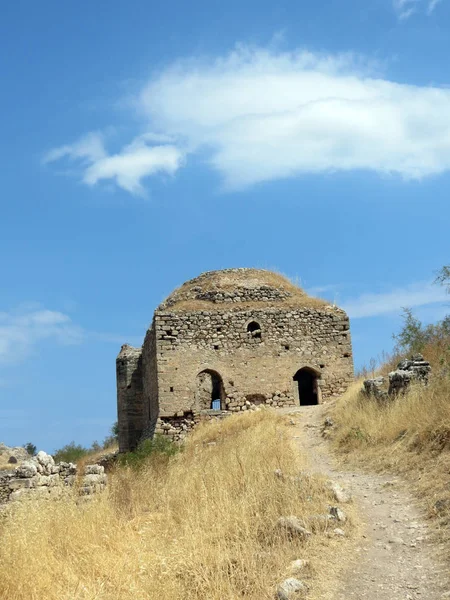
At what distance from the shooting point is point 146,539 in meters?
6.84

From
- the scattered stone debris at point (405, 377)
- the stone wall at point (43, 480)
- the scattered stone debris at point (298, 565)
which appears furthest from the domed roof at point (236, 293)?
the scattered stone debris at point (298, 565)

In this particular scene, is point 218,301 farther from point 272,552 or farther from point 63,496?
point 272,552

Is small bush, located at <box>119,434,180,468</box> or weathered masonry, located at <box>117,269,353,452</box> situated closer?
small bush, located at <box>119,434,180,468</box>

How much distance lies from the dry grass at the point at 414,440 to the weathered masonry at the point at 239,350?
6.79 metres

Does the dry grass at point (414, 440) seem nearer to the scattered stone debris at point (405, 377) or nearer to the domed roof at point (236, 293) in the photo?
the scattered stone debris at point (405, 377)

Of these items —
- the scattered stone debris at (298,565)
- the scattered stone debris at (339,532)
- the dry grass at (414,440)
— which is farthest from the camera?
the dry grass at (414,440)

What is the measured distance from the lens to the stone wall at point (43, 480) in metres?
9.08

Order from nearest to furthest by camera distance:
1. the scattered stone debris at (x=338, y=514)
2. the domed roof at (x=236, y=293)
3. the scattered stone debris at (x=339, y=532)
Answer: the scattered stone debris at (x=339, y=532)
the scattered stone debris at (x=338, y=514)
the domed roof at (x=236, y=293)

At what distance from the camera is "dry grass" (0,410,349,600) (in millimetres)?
5395

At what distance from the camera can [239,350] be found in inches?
776

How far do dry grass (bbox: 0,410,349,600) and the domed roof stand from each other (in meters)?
11.4

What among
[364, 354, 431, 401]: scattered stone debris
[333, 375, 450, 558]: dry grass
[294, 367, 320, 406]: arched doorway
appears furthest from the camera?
[294, 367, 320, 406]: arched doorway

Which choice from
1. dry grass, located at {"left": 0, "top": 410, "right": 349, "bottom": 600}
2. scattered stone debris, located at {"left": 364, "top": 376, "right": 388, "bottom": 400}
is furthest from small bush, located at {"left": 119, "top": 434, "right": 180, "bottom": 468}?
scattered stone debris, located at {"left": 364, "top": 376, "right": 388, "bottom": 400}

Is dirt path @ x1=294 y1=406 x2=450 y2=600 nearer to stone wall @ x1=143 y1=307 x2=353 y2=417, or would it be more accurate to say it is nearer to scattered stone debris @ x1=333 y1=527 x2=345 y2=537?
scattered stone debris @ x1=333 y1=527 x2=345 y2=537
